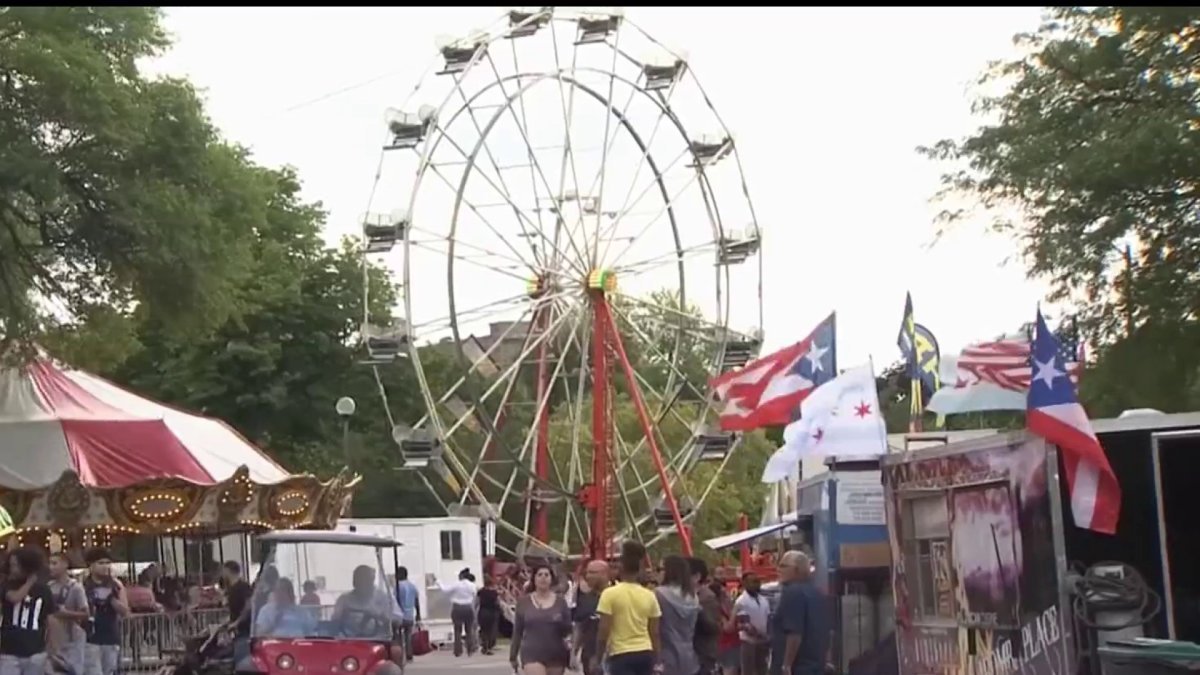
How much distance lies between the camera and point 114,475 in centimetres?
2859

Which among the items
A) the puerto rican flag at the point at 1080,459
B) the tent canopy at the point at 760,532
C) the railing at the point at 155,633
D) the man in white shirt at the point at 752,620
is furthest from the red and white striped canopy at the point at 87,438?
the puerto rican flag at the point at 1080,459

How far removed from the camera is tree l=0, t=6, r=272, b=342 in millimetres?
23500

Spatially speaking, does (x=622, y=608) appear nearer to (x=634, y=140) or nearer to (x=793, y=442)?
(x=793, y=442)

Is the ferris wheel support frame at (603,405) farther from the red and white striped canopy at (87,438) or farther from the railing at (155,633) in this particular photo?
the railing at (155,633)

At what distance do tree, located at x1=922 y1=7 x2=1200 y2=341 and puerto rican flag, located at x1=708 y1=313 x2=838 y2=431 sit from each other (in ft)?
9.86

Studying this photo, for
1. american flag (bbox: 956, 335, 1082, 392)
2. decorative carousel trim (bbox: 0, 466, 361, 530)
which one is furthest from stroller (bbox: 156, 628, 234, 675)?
american flag (bbox: 956, 335, 1082, 392)

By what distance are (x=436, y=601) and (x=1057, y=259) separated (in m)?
21.3

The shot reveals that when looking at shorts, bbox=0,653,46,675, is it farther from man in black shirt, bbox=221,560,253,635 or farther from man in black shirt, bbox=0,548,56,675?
man in black shirt, bbox=221,560,253,635

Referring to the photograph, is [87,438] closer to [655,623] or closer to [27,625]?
[27,625]

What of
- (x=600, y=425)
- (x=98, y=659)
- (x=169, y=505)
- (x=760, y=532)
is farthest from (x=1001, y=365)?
(x=600, y=425)

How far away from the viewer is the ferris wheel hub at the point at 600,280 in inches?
1452

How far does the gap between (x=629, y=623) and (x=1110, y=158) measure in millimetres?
7191

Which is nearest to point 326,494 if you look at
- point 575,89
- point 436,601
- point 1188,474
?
point 436,601

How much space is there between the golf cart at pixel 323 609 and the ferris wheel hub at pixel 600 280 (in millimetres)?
19501
